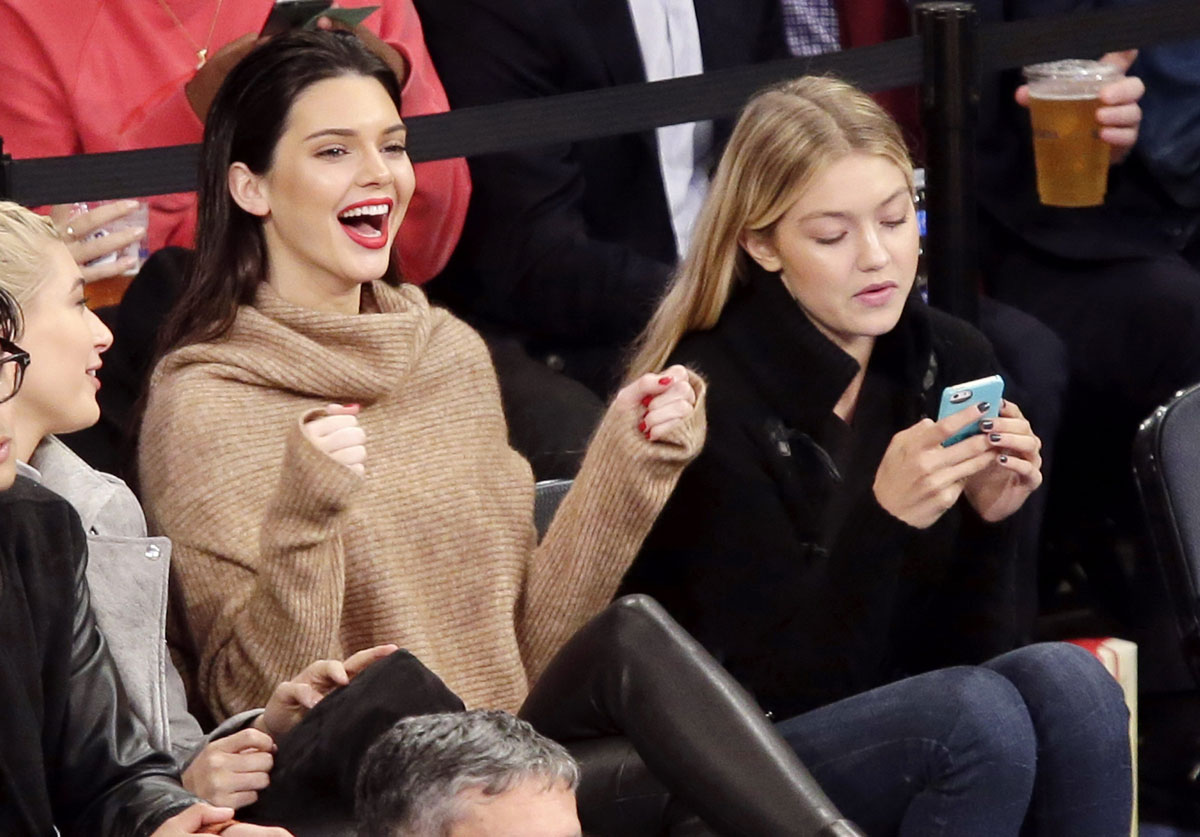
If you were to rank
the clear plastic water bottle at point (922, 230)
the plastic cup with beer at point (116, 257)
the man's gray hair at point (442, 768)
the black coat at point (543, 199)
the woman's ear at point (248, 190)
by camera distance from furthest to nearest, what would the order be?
the clear plastic water bottle at point (922, 230) → the black coat at point (543, 199) → the plastic cup with beer at point (116, 257) → the woman's ear at point (248, 190) → the man's gray hair at point (442, 768)

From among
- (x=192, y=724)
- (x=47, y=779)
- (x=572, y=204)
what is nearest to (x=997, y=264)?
(x=572, y=204)

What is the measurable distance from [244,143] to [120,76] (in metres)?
0.61

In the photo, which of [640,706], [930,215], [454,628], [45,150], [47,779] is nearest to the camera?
[47,779]

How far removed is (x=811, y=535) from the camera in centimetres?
262

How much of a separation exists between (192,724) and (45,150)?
113 cm

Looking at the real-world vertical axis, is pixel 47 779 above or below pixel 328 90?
below

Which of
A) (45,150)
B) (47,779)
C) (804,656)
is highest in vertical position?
(45,150)

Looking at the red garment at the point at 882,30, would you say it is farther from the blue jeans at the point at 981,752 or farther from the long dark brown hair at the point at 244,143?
the blue jeans at the point at 981,752

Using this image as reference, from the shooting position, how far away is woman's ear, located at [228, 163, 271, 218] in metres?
2.62

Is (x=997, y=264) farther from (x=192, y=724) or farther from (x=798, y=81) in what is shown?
(x=192, y=724)

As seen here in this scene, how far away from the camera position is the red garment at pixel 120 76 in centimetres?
307

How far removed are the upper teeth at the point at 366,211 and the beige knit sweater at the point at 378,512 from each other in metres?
0.11

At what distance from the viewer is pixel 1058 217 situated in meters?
3.70

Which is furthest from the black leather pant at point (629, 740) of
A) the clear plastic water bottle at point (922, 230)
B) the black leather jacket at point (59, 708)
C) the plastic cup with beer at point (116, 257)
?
the clear plastic water bottle at point (922, 230)
